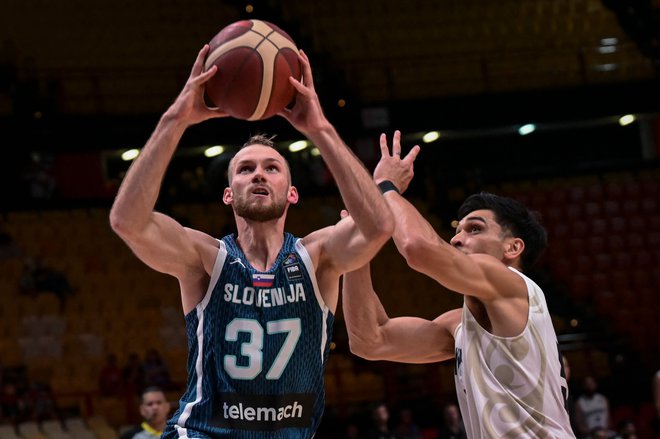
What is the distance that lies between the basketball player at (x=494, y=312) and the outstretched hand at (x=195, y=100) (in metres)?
1.00

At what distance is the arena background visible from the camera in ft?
48.0

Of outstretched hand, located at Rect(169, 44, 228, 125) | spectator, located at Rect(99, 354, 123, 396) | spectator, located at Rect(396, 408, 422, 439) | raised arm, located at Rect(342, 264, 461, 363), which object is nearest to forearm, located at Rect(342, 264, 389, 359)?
raised arm, located at Rect(342, 264, 461, 363)

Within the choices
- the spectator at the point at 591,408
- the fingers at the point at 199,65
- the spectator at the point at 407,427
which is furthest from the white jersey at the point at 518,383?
the spectator at the point at 591,408

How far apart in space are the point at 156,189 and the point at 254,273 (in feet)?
1.93

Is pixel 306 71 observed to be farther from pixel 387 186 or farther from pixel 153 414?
pixel 153 414

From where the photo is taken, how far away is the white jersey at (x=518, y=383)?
4508 mm

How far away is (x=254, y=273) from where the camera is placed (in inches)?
171

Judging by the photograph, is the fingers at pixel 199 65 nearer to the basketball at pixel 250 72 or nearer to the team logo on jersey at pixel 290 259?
the basketball at pixel 250 72

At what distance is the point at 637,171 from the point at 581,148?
2718mm

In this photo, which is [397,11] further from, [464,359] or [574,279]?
[464,359]

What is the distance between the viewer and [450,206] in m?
17.9

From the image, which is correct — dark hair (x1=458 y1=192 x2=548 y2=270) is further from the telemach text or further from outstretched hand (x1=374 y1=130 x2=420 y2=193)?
the telemach text

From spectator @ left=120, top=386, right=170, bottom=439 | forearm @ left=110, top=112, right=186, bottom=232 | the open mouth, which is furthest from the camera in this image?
spectator @ left=120, top=386, right=170, bottom=439

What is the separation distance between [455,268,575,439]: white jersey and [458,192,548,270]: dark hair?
408 mm
